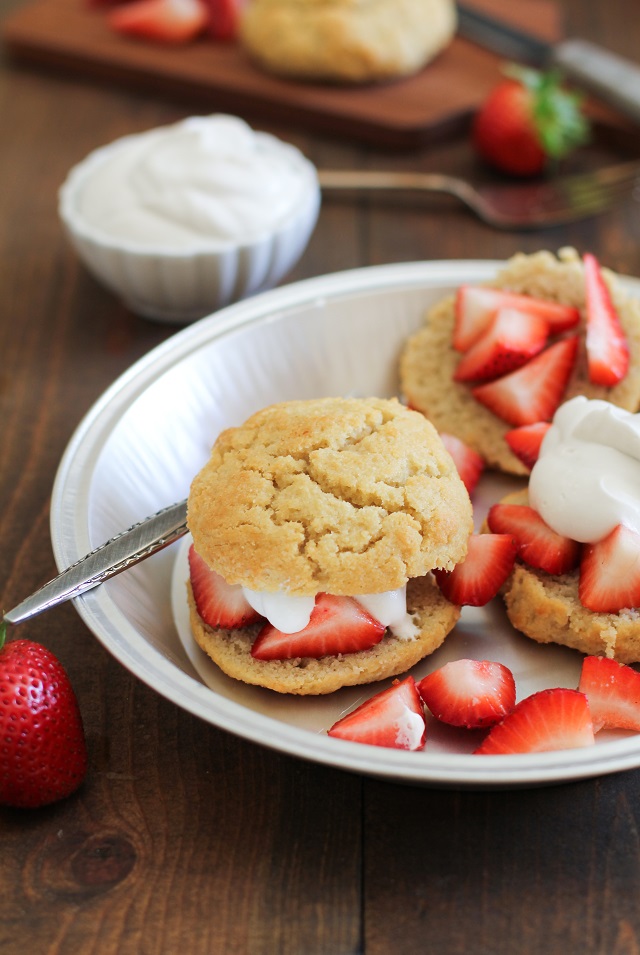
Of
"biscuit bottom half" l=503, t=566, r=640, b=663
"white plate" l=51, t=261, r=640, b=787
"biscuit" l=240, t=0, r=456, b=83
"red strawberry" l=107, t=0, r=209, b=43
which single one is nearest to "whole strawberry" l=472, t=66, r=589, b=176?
"biscuit" l=240, t=0, r=456, b=83

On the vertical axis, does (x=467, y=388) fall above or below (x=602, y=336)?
below

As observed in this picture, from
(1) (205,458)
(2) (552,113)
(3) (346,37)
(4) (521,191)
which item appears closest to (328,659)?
(1) (205,458)

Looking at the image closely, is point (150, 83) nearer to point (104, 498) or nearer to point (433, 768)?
point (104, 498)

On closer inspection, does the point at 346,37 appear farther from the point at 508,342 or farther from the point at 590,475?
the point at 590,475

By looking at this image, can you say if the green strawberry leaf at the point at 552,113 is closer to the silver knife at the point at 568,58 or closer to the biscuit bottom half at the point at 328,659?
the silver knife at the point at 568,58

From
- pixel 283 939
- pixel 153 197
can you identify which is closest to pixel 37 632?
pixel 283 939

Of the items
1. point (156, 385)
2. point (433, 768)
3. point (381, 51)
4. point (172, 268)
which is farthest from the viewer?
point (381, 51)

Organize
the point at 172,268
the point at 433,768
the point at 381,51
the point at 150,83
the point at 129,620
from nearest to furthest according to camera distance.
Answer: the point at 433,768 → the point at 129,620 → the point at 172,268 → the point at 381,51 → the point at 150,83
